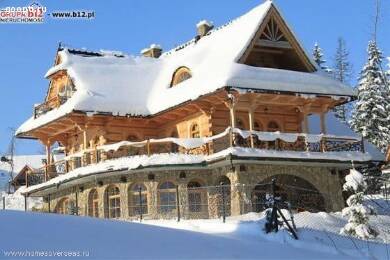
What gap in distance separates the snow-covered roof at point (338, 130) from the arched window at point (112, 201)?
9839 millimetres

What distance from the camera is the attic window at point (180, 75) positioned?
29.4m

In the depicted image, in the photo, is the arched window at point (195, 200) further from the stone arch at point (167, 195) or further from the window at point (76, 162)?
the window at point (76, 162)

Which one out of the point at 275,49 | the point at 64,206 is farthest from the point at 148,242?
the point at 64,206

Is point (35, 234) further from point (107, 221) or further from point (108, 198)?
point (108, 198)

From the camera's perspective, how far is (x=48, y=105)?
3158 cm

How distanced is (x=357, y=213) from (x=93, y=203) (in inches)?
483

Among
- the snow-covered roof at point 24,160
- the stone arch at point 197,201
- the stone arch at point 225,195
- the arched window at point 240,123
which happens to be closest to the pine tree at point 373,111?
the arched window at point 240,123

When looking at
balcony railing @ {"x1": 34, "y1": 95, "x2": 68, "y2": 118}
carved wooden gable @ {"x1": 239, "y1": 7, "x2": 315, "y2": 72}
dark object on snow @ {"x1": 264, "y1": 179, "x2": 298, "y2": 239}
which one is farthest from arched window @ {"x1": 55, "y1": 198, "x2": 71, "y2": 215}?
dark object on snow @ {"x1": 264, "y1": 179, "x2": 298, "y2": 239}

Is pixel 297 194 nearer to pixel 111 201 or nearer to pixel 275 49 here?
pixel 275 49

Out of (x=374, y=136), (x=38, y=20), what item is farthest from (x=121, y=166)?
(x=374, y=136)

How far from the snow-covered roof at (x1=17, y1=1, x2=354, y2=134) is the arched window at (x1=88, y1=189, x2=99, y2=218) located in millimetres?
3507

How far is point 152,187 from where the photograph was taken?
25688 millimetres

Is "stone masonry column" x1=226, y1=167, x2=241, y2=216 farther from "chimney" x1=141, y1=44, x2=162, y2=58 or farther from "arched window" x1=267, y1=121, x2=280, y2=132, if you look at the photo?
"chimney" x1=141, y1=44, x2=162, y2=58

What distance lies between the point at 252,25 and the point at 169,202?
7.95 metres
